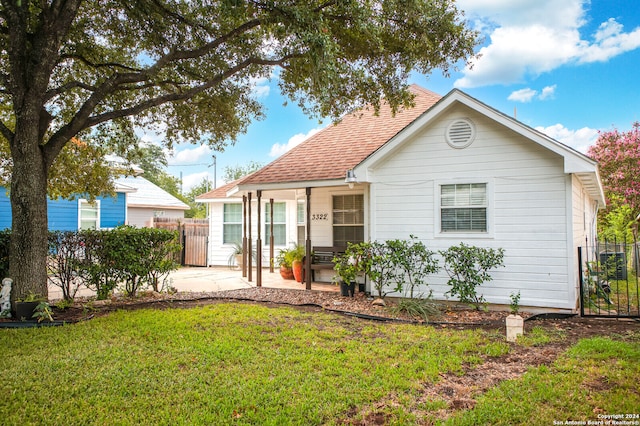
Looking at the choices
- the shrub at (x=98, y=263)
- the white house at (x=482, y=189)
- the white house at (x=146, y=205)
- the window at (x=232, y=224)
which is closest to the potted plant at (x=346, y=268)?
the white house at (x=482, y=189)

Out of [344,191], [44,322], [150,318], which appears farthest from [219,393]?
[344,191]

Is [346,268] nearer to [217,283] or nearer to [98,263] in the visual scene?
[217,283]

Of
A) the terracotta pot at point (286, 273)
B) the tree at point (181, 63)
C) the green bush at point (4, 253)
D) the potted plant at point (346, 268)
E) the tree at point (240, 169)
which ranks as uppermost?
the tree at point (240, 169)

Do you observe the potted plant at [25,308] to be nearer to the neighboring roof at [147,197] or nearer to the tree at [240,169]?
the neighboring roof at [147,197]

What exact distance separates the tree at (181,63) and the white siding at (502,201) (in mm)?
1626

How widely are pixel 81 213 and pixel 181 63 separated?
9837mm

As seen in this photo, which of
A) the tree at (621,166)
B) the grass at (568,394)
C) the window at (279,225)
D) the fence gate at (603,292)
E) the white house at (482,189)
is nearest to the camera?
the grass at (568,394)

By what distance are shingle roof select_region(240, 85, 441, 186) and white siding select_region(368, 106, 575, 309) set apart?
150cm

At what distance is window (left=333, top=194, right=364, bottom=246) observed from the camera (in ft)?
35.5

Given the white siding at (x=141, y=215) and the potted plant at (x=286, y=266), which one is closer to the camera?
the potted plant at (x=286, y=266)

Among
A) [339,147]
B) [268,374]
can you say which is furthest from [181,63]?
[268,374]

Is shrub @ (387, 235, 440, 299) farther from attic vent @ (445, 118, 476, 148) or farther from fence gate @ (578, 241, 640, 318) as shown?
fence gate @ (578, 241, 640, 318)

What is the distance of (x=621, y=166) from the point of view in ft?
66.7

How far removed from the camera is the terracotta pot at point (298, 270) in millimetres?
11438
